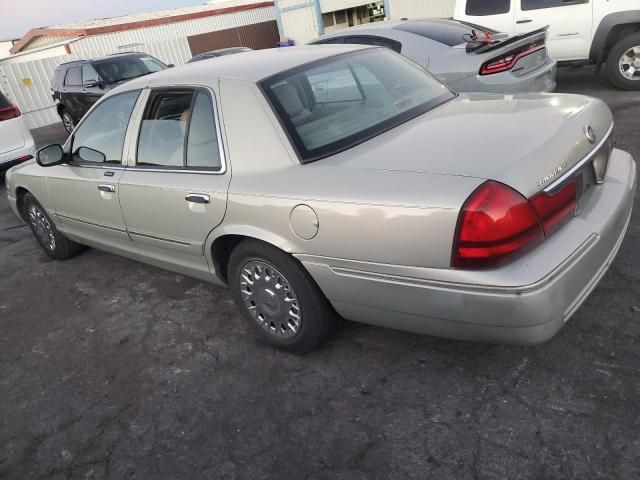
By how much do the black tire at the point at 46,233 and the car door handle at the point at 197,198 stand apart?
2.37 metres

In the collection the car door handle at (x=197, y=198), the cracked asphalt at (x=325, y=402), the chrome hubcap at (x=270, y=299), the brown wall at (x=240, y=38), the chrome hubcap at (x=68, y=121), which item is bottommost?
the brown wall at (x=240, y=38)

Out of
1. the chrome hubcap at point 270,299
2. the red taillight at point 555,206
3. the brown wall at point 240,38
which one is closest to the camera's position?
the red taillight at point 555,206

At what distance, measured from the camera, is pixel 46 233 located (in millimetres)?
5020

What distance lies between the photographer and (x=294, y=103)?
283cm

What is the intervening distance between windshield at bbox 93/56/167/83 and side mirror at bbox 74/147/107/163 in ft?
24.5

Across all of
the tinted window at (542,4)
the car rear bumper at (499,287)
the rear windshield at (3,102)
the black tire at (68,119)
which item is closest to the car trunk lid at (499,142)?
the car rear bumper at (499,287)

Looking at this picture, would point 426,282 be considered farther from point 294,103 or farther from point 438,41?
point 438,41

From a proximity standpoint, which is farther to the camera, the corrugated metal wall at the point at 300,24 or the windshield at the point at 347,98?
the corrugated metal wall at the point at 300,24

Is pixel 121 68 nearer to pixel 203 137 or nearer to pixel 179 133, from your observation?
pixel 179 133

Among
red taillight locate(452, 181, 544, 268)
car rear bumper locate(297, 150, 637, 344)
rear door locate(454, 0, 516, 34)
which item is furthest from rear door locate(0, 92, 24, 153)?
red taillight locate(452, 181, 544, 268)

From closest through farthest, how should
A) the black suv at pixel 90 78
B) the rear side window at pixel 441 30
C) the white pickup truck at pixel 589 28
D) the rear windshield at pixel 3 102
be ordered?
1. the rear side window at pixel 441 30
2. the white pickup truck at pixel 589 28
3. the rear windshield at pixel 3 102
4. the black suv at pixel 90 78

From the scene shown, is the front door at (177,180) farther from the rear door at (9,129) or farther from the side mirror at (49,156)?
the rear door at (9,129)

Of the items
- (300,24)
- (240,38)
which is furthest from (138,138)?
(240,38)

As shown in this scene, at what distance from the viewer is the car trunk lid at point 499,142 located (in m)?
2.15
